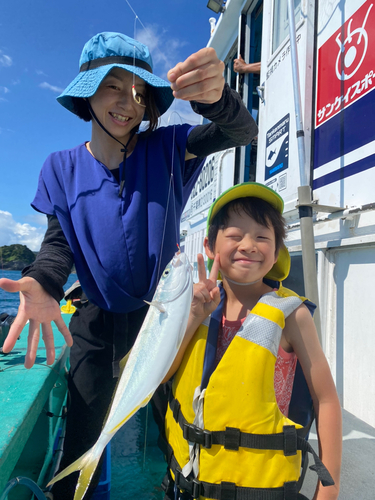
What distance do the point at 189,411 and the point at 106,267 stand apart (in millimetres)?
853

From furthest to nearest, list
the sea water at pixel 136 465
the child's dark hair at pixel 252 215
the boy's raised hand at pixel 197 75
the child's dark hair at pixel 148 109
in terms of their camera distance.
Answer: the sea water at pixel 136 465 < the child's dark hair at pixel 148 109 < the child's dark hair at pixel 252 215 < the boy's raised hand at pixel 197 75

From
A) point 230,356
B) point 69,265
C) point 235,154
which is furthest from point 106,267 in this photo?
point 235,154

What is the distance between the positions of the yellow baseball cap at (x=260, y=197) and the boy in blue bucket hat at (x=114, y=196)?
0.25 meters

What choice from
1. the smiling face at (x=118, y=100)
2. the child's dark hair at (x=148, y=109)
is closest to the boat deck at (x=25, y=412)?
the smiling face at (x=118, y=100)

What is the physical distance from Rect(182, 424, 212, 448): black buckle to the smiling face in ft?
5.33

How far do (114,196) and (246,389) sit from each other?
124 cm

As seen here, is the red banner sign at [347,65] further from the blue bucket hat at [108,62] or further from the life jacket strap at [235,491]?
the life jacket strap at [235,491]

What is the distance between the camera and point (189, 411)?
1.56 metres

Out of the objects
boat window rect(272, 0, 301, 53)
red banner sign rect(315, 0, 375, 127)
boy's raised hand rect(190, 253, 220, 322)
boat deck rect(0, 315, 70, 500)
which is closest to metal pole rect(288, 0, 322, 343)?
red banner sign rect(315, 0, 375, 127)

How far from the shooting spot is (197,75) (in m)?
1.31

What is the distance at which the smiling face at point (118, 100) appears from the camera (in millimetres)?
1798

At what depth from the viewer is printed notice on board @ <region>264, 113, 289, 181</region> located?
144 inches

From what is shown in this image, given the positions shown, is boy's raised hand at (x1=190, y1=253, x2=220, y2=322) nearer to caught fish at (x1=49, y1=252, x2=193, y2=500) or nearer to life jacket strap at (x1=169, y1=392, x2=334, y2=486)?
caught fish at (x1=49, y1=252, x2=193, y2=500)

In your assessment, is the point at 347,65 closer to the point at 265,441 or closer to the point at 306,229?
the point at 306,229
